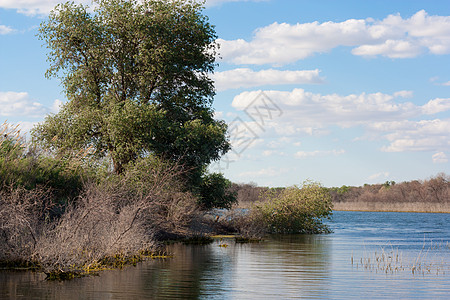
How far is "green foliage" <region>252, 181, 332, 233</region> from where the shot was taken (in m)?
44.8

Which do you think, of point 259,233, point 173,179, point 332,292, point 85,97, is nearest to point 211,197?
point 259,233

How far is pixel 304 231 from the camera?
157ft

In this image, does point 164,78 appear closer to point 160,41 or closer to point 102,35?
point 160,41

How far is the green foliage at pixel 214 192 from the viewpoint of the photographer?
3850 centimetres

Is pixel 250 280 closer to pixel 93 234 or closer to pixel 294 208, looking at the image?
pixel 93 234

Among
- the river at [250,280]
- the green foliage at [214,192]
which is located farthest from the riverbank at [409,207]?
the river at [250,280]

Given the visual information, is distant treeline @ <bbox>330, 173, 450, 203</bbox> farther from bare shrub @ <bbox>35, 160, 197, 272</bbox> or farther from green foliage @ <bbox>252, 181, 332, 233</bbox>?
bare shrub @ <bbox>35, 160, 197, 272</bbox>

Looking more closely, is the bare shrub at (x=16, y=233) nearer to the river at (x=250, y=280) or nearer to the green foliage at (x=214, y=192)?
the river at (x=250, y=280)

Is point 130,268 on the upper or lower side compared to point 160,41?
lower

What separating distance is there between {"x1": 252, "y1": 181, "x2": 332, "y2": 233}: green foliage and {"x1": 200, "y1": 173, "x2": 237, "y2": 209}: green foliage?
17.0 ft

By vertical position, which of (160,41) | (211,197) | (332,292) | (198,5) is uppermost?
(198,5)

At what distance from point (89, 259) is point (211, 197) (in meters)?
19.7

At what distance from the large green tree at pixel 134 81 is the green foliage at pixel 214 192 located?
3885 millimetres

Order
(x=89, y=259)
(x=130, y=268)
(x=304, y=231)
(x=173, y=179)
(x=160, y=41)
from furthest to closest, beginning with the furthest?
1. (x=304, y=231)
2. (x=160, y=41)
3. (x=173, y=179)
4. (x=130, y=268)
5. (x=89, y=259)
